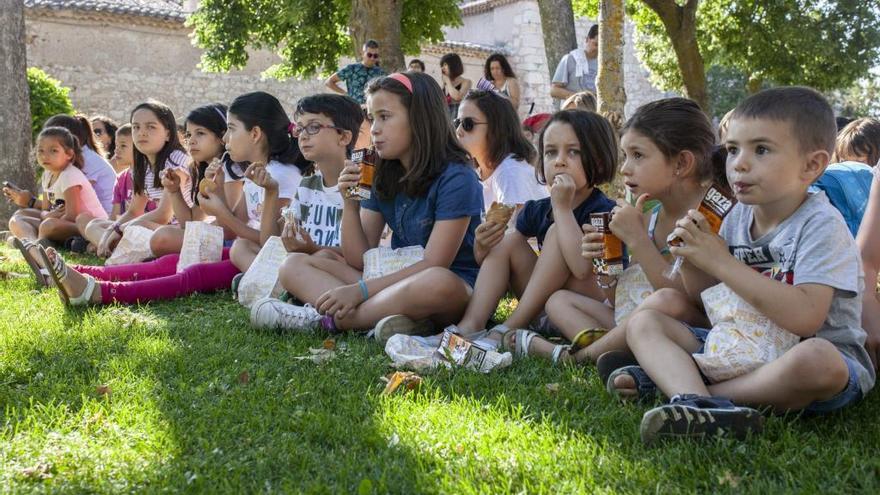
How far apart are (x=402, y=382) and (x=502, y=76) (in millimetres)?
6857

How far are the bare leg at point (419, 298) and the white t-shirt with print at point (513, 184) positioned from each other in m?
1.01

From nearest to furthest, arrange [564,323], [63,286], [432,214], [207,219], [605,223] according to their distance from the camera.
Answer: [605,223] < [564,323] < [432,214] < [63,286] < [207,219]

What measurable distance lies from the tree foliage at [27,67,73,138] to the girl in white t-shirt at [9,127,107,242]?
6598mm

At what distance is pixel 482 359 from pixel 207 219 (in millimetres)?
3686

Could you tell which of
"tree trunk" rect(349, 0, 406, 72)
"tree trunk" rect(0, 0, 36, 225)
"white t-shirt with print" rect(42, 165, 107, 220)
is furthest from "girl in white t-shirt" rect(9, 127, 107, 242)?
"tree trunk" rect(349, 0, 406, 72)

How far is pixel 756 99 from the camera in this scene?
301 cm

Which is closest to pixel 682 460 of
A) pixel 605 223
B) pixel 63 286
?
pixel 605 223

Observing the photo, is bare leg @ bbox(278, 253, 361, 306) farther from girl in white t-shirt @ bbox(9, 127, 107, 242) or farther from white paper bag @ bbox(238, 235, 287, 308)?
girl in white t-shirt @ bbox(9, 127, 107, 242)

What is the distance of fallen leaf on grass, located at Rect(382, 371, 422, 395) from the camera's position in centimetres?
331

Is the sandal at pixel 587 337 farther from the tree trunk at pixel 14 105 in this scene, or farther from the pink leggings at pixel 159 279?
the tree trunk at pixel 14 105

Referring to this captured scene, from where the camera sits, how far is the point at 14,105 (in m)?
10.9

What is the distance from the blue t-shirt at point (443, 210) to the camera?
4441mm

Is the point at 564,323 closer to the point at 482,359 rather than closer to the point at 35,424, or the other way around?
the point at 482,359

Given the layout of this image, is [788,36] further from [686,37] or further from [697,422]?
[697,422]
